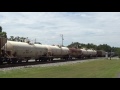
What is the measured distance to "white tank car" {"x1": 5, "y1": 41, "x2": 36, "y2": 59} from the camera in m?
35.9

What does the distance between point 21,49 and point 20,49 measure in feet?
1.08

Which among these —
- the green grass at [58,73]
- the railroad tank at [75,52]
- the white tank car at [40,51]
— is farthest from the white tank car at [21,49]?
the railroad tank at [75,52]

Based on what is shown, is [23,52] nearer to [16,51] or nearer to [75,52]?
[16,51]

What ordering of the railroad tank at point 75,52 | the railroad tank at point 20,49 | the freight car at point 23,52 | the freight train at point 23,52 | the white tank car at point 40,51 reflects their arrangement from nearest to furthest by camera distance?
1. the freight train at point 23,52
2. the freight car at point 23,52
3. the railroad tank at point 20,49
4. the white tank car at point 40,51
5. the railroad tank at point 75,52

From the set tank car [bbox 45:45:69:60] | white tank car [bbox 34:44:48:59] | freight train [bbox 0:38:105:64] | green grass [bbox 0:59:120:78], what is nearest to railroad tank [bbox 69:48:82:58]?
tank car [bbox 45:45:69:60]

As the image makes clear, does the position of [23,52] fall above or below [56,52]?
below

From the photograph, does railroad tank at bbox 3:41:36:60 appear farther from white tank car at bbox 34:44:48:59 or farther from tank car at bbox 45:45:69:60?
tank car at bbox 45:45:69:60

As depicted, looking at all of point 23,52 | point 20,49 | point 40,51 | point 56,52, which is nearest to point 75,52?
point 56,52

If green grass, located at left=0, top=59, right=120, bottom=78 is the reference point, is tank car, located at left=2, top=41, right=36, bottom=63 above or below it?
above

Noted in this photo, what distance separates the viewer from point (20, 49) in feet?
124

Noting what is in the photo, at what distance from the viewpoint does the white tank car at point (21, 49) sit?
35.9 metres

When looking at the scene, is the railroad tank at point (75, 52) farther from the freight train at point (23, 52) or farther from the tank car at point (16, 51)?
the tank car at point (16, 51)
